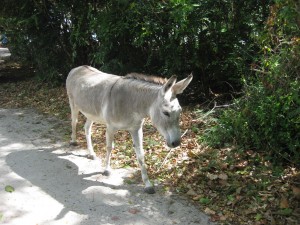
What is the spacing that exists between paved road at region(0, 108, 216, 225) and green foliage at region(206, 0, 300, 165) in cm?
156

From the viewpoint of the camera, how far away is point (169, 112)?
418 cm

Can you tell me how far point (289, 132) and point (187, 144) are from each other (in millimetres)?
1828

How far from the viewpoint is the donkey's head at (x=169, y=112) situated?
4.19 m

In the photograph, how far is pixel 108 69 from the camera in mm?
8484

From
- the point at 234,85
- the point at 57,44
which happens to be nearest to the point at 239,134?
the point at 234,85

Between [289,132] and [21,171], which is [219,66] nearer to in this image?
[289,132]

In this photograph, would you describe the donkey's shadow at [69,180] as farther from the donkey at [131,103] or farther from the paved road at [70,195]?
the donkey at [131,103]

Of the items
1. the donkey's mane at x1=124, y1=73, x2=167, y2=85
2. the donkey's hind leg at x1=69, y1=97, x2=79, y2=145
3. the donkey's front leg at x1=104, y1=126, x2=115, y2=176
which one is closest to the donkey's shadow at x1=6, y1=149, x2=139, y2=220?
the donkey's front leg at x1=104, y1=126, x2=115, y2=176

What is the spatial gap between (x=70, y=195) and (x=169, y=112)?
1.84 m

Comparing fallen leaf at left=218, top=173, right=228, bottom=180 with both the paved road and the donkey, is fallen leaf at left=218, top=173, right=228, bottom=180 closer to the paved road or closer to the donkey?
the paved road

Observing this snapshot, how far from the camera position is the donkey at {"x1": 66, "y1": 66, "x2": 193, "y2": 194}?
423 centimetres

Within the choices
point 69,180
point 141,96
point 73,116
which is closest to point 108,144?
point 69,180

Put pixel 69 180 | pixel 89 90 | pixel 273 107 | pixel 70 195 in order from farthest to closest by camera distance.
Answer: pixel 89 90, pixel 69 180, pixel 273 107, pixel 70 195

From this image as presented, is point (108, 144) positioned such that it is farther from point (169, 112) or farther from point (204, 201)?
point (204, 201)
